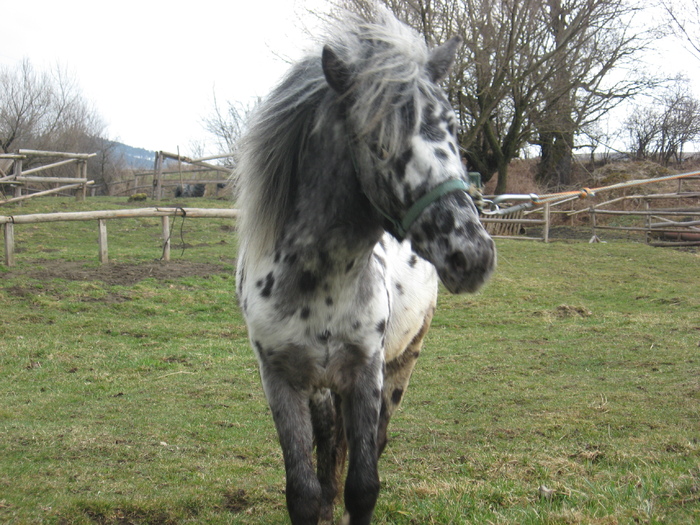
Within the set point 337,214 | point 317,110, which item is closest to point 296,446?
point 337,214

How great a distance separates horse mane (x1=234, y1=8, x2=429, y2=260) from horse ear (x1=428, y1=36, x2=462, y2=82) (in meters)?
0.04

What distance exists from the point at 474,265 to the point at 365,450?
3.49 feet

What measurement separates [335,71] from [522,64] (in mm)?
19557

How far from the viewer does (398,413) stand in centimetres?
566

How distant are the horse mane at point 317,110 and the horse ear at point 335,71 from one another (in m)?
0.02

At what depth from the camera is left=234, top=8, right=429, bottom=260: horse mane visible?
229cm

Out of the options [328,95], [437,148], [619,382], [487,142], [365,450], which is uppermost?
[487,142]

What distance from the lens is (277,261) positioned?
9.08 feet

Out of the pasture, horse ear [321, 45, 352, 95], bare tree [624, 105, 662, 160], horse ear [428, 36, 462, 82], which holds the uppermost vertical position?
bare tree [624, 105, 662, 160]

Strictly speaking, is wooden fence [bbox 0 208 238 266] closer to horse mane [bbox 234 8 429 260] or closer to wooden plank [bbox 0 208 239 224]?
wooden plank [bbox 0 208 239 224]

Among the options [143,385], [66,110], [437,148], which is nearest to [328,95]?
[437,148]

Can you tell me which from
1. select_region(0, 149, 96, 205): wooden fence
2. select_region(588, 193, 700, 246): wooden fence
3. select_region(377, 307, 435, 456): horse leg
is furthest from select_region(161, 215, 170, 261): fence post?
select_region(588, 193, 700, 246): wooden fence

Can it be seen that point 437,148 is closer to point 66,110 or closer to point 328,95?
point 328,95

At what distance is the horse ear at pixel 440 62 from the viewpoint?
8.23 feet
